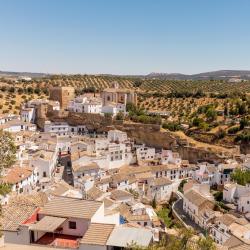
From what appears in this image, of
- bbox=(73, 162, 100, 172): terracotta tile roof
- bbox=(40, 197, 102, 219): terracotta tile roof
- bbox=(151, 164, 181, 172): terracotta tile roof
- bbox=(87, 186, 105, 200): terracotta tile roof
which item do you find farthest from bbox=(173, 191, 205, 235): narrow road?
bbox=(40, 197, 102, 219): terracotta tile roof

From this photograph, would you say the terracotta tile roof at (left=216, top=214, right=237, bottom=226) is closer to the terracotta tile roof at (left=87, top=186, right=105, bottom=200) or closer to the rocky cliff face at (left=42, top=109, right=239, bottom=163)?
the terracotta tile roof at (left=87, top=186, right=105, bottom=200)

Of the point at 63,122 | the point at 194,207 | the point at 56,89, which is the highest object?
the point at 56,89

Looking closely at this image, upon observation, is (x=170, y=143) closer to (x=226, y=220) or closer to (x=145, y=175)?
(x=145, y=175)

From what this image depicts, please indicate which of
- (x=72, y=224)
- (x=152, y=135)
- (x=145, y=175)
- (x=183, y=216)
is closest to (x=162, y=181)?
(x=145, y=175)

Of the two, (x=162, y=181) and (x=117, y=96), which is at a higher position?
(x=117, y=96)

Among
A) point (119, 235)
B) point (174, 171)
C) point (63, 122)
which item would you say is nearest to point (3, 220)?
point (119, 235)

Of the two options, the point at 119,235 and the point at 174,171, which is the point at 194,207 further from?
the point at 119,235
